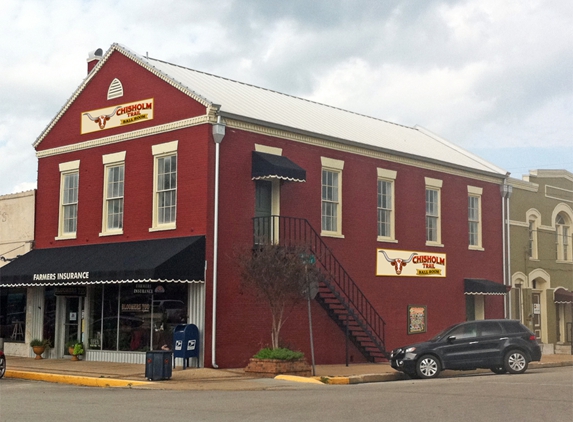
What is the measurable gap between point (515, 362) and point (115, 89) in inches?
573

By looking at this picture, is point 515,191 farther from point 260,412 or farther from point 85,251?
point 260,412

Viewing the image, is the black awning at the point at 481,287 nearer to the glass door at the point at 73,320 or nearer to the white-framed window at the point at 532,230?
the white-framed window at the point at 532,230

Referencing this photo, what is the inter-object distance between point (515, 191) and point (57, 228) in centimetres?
1853

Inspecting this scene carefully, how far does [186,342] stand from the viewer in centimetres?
2170

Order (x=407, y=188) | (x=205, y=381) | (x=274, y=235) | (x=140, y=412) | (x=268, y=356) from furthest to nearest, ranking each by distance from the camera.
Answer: (x=407, y=188) → (x=274, y=235) → (x=268, y=356) → (x=205, y=381) → (x=140, y=412)

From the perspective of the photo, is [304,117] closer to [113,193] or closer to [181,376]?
[113,193]

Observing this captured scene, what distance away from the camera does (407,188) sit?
1154 inches

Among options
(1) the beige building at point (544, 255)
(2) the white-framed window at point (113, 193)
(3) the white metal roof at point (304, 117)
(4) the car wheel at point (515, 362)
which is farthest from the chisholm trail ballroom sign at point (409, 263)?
(2) the white-framed window at point (113, 193)

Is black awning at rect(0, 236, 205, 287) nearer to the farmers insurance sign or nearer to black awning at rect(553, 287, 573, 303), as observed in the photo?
the farmers insurance sign

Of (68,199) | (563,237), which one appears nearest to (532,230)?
(563,237)

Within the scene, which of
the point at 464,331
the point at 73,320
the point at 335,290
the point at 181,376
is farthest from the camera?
the point at 73,320

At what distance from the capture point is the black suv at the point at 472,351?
2163cm

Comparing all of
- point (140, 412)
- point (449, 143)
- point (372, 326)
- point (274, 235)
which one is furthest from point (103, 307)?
point (449, 143)

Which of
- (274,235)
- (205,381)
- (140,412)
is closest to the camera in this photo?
(140,412)
